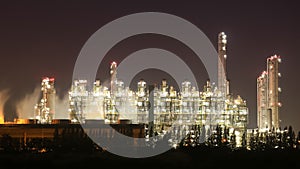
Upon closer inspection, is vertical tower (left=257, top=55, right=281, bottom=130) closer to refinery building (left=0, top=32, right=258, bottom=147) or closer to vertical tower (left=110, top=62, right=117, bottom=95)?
refinery building (left=0, top=32, right=258, bottom=147)

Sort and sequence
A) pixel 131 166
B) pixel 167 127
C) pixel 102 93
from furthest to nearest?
pixel 102 93 → pixel 167 127 → pixel 131 166

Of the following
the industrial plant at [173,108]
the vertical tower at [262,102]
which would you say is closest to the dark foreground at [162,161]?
the industrial plant at [173,108]

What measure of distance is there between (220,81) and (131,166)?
33592mm

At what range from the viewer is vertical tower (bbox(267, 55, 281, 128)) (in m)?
63.8

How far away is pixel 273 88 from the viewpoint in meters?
64.4

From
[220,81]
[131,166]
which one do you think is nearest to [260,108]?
[220,81]

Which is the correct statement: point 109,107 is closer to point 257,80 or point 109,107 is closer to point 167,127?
point 167,127

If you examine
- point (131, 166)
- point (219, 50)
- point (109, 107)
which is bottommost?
point (131, 166)

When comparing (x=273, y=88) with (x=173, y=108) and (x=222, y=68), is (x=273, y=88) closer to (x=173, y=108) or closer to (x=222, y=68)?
(x=222, y=68)

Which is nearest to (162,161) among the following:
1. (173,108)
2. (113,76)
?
(173,108)

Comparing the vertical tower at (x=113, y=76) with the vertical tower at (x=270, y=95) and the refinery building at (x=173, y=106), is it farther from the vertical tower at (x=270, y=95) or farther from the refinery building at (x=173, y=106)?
the vertical tower at (x=270, y=95)

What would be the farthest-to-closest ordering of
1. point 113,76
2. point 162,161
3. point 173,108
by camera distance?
point 113,76 < point 173,108 < point 162,161

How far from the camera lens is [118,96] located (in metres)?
67.4

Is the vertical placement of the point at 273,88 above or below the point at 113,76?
below
